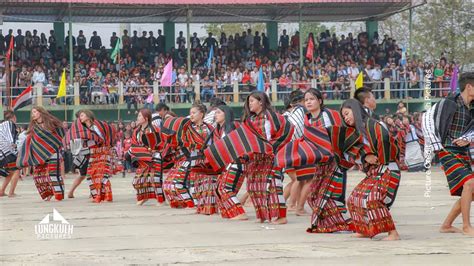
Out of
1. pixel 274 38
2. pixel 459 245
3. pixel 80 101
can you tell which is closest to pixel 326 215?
pixel 459 245

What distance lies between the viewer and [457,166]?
35.8 ft

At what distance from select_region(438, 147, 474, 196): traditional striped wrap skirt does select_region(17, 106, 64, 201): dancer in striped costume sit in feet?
30.2

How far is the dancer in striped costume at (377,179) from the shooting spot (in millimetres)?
10594

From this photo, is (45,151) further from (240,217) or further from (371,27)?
(371,27)

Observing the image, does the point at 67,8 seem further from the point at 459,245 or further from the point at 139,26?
the point at 459,245

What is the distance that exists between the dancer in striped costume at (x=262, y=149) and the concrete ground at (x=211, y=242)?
10.9 inches

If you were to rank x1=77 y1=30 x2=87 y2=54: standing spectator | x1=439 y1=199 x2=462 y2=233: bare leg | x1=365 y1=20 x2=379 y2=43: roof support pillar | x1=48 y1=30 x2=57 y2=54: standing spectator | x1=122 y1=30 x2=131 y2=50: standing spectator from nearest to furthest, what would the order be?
x1=439 y1=199 x2=462 y2=233: bare leg → x1=77 y1=30 x2=87 y2=54: standing spectator → x1=48 y1=30 x2=57 y2=54: standing spectator → x1=122 y1=30 x2=131 y2=50: standing spectator → x1=365 y1=20 x2=379 y2=43: roof support pillar

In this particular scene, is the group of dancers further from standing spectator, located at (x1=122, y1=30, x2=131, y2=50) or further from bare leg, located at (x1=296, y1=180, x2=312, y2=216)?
standing spectator, located at (x1=122, y1=30, x2=131, y2=50)

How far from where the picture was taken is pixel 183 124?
15875 mm

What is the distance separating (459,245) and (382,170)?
1.09m

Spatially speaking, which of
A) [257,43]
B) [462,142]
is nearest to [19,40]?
[257,43]

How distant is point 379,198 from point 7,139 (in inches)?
462

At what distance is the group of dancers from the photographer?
35.3ft

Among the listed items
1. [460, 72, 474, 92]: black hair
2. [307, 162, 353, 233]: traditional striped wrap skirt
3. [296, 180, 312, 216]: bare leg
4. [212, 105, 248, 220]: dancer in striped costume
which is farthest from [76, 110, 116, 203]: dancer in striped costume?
[460, 72, 474, 92]: black hair
